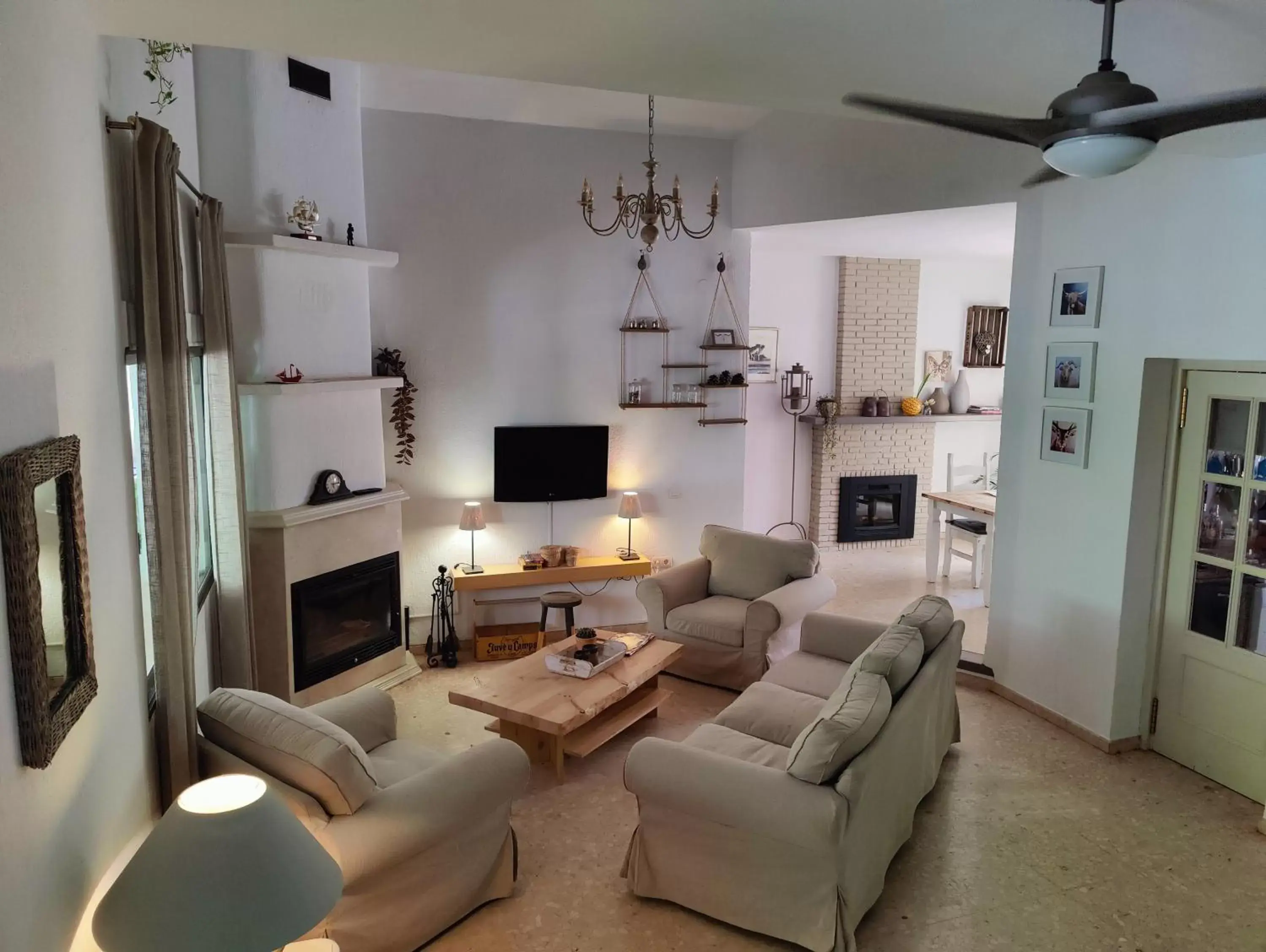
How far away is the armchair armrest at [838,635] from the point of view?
4.36 m

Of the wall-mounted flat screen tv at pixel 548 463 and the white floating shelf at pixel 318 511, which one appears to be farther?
the wall-mounted flat screen tv at pixel 548 463

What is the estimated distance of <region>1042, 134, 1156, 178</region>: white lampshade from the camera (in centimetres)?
186

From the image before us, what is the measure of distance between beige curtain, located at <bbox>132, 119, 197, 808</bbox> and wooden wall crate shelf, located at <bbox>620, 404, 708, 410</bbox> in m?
3.57

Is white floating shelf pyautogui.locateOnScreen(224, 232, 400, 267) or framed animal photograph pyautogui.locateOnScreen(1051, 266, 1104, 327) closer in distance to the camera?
white floating shelf pyautogui.locateOnScreen(224, 232, 400, 267)

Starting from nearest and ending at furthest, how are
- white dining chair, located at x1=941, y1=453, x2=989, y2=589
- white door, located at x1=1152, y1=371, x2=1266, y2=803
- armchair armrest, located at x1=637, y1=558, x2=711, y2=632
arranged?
white door, located at x1=1152, y1=371, x2=1266, y2=803, armchair armrest, located at x1=637, y1=558, x2=711, y2=632, white dining chair, located at x1=941, y1=453, x2=989, y2=589

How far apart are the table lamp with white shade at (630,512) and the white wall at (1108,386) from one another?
7.75 feet

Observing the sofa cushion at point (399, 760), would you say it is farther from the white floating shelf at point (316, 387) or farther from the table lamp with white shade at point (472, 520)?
the table lamp with white shade at point (472, 520)

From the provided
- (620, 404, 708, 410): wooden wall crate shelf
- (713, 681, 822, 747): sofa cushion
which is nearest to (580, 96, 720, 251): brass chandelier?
(620, 404, 708, 410): wooden wall crate shelf

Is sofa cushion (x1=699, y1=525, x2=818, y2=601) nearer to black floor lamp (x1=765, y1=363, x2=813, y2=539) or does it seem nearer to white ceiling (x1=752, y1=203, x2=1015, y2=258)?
white ceiling (x1=752, y1=203, x2=1015, y2=258)

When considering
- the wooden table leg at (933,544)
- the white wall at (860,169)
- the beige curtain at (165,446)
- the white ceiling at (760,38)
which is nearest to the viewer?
the white ceiling at (760,38)

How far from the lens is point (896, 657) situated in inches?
125

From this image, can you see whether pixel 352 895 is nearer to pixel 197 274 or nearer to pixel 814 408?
pixel 197 274

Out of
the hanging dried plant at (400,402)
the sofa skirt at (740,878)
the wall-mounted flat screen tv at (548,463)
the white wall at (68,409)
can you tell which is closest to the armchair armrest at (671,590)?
the wall-mounted flat screen tv at (548,463)

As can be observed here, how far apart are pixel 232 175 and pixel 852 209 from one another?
358cm
